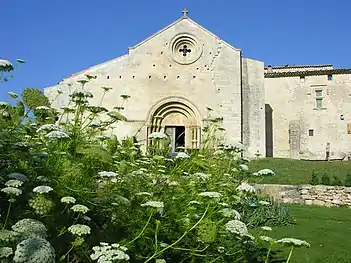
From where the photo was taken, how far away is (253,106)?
92.2ft

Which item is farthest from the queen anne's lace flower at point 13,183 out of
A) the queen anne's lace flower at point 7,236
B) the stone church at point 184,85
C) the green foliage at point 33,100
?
the stone church at point 184,85

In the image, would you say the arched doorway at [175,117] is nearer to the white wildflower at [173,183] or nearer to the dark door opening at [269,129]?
the dark door opening at [269,129]

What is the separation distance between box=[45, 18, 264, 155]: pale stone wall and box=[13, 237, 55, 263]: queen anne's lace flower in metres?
23.8

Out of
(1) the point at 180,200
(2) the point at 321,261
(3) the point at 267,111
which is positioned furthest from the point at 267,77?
(1) the point at 180,200

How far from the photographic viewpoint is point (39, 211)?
13.6 feet

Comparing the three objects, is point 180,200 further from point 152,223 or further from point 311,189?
point 311,189

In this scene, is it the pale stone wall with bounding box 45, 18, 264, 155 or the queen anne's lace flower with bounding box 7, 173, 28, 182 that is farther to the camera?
the pale stone wall with bounding box 45, 18, 264, 155

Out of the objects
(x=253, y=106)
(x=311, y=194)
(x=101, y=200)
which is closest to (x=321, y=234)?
(x=101, y=200)

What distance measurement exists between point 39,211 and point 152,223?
1.22 metres

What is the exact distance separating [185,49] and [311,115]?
34.1 feet

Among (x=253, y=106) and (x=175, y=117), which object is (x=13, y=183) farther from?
(x=253, y=106)

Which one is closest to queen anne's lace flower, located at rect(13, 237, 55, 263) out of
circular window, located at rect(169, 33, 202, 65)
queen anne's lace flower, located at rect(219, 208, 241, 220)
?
queen anne's lace flower, located at rect(219, 208, 241, 220)

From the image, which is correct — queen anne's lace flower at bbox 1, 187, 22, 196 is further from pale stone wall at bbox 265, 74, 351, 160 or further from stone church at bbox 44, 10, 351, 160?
pale stone wall at bbox 265, 74, 351, 160

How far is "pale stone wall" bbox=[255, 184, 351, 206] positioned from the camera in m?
15.6
